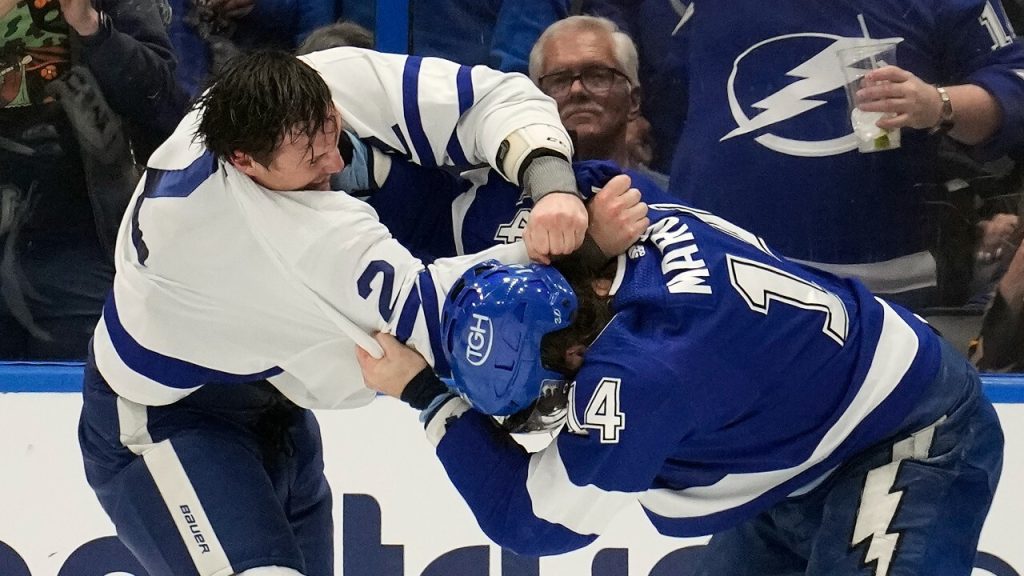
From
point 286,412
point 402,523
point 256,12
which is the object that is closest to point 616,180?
point 286,412

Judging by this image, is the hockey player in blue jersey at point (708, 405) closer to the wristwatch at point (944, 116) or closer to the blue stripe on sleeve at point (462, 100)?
the blue stripe on sleeve at point (462, 100)

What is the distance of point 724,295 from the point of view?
183cm

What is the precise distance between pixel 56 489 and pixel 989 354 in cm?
270

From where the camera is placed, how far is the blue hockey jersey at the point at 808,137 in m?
3.54

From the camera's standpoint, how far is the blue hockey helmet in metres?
1.74

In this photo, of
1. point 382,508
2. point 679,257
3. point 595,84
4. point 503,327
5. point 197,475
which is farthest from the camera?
point 595,84

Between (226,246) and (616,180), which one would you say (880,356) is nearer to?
(616,180)

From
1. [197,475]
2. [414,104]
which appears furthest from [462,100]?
[197,475]

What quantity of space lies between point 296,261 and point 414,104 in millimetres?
417

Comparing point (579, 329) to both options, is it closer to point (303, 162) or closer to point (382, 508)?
point (303, 162)

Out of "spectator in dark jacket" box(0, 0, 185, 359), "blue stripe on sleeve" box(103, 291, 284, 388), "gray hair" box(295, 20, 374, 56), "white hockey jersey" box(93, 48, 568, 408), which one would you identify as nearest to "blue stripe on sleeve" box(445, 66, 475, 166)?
"white hockey jersey" box(93, 48, 568, 408)

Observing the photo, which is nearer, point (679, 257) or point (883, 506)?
point (679, 257)

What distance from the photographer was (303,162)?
1858 mm

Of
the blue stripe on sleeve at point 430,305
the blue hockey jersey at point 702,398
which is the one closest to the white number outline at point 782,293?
the blue hockey jersey at point 702,398
